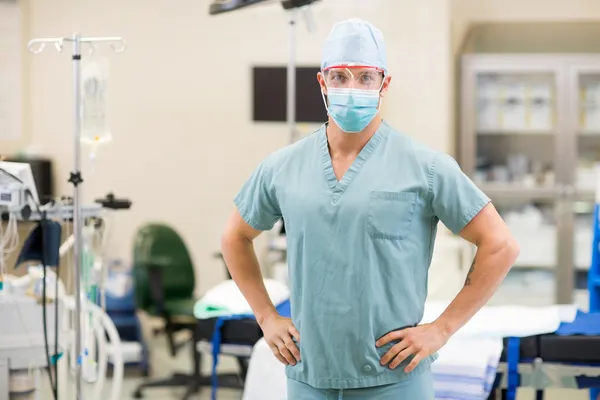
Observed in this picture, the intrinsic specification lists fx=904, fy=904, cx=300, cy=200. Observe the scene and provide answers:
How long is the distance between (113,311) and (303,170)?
3.26 m

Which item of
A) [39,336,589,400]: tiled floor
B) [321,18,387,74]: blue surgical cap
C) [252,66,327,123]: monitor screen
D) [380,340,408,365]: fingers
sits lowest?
[39,336,589,400]: tiled floor

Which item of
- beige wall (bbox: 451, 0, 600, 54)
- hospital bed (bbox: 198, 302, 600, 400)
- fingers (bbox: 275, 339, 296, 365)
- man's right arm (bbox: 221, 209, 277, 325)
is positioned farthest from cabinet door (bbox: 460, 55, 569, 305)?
fingers (bbox: 275, 339, 296, 365)

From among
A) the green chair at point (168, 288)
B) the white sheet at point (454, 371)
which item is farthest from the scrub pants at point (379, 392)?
the green chair at point (168, 288)

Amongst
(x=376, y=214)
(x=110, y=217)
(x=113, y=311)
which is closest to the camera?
(x=376, y=214)

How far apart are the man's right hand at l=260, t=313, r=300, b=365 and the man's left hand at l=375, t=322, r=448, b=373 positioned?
185mm

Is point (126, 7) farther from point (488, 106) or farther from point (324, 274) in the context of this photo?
point (324, 274)

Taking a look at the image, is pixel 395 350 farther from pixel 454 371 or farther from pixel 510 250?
pixel 454 371

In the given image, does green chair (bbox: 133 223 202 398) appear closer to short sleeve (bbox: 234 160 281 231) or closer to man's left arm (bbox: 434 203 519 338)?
short sleeve (bbox: 234 160 281 231)

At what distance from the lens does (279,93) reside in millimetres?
4879

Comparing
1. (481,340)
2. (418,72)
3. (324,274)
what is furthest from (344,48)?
(418,72)

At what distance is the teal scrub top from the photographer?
5.72ft

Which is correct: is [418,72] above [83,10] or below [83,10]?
below

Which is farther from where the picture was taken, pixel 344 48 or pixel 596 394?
pixel 596 394

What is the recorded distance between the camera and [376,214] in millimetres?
1731
